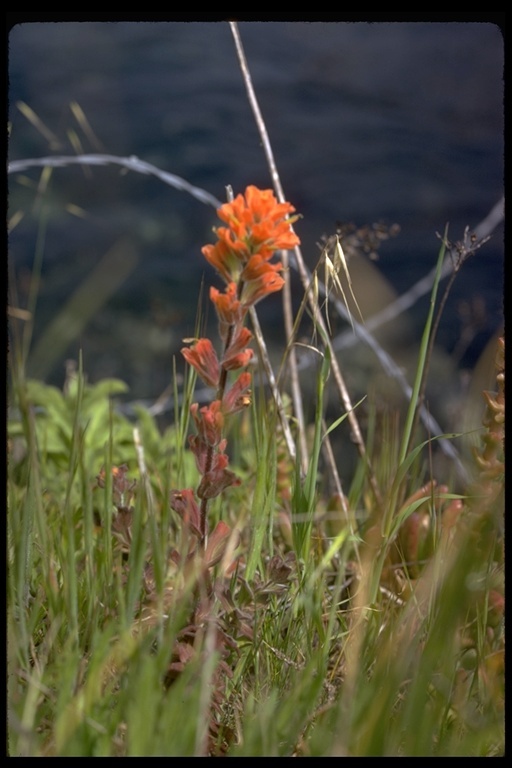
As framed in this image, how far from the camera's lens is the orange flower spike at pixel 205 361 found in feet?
3.69

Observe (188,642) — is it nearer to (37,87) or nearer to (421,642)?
(421,642)

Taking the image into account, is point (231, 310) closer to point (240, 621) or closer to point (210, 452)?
point (210, 452)

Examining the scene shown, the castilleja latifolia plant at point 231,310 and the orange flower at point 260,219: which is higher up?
the orange flower at point 260,219

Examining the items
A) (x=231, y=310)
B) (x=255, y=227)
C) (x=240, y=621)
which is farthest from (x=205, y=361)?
(x=240, y=621)

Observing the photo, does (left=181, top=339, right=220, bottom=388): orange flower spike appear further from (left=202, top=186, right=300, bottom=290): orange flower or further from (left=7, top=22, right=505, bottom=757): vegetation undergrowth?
(left=202, top=186, right=300, bottom=290): orange flower

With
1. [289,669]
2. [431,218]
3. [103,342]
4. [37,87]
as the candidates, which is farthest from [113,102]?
→ [289,669]

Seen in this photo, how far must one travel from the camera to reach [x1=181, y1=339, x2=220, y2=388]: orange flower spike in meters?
1.12

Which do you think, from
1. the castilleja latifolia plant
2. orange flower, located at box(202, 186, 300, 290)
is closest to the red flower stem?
the castilleja latifolia plant

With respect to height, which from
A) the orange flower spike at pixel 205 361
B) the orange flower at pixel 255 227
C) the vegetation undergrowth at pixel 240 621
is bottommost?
the vegetation undergrowth at pixel 240 621

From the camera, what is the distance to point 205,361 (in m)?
1.14

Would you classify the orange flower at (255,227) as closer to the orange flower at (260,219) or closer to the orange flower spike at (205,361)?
the orange flower at (260,219)

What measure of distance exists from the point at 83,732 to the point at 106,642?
12cm

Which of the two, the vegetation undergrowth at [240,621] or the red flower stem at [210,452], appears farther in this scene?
the red flower stem at [210,452]

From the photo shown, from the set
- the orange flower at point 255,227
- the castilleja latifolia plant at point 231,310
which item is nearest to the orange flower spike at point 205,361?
the castilleja latifolia plant at point 231,310
